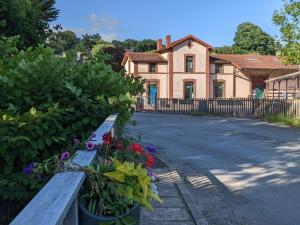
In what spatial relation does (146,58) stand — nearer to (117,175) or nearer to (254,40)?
(254,40)

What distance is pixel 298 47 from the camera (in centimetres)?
2614

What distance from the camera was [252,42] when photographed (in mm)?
93562

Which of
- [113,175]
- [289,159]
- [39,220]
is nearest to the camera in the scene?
[39,220]

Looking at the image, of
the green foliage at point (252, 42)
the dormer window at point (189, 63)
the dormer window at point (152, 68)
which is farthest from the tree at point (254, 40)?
the dormer window at point (152, 68)

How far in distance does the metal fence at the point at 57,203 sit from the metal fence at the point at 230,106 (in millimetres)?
26468

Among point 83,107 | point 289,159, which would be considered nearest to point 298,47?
point 289,159

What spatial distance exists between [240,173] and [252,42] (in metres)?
86.2

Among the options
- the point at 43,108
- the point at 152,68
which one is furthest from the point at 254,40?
the point at 43,108

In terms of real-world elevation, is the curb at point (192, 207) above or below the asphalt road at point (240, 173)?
above

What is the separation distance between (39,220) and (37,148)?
2.74m

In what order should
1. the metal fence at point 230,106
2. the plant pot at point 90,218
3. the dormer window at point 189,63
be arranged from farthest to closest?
the dormer window at point 189,63 → the metal fence at point 230,106 → the plant pot at point 90,218

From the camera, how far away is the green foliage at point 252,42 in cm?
9106

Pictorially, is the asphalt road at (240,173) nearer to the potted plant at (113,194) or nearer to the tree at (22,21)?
the potted plant at (113,194)

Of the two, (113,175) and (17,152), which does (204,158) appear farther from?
(113,175)
